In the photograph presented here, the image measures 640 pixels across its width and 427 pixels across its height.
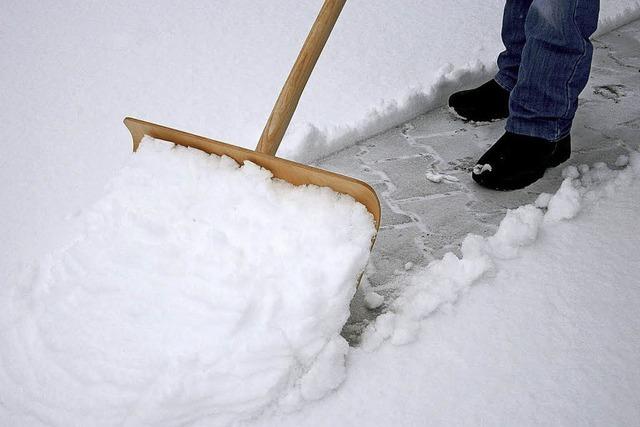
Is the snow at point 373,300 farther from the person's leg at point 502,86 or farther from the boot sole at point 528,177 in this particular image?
the person's leg at point 502,86

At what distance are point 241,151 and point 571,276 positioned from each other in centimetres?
85

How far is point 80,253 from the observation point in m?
1.29

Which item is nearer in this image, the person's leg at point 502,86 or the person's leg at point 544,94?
the person's leg at point 544,94

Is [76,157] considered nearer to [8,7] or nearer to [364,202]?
[364,202]

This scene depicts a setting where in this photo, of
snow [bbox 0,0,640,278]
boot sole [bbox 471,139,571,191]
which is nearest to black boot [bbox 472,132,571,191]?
boot sole [bbox 471,139,571,191]

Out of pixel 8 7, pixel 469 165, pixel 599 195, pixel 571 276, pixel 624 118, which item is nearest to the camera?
pixel 571 276

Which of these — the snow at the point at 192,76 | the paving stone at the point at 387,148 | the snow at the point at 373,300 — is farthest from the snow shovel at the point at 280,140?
the paving stone at the point at 387,148

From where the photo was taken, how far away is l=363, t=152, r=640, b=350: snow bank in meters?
1.26

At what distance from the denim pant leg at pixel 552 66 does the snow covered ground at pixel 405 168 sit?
198 mm

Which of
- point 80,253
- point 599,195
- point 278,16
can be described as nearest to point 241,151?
point 80,253

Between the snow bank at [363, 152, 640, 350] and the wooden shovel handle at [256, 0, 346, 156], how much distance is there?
1.65ft

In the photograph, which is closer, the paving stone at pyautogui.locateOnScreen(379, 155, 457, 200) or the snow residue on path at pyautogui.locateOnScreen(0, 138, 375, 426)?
the snow residue on path at pyautogui.locateOnScreen(0, 138, 375, 426)

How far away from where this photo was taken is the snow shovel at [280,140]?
4.02ft

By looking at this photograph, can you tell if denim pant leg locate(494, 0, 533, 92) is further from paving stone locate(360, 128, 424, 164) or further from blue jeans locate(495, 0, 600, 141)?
paving stone locate(360, 128, 424, 164)
